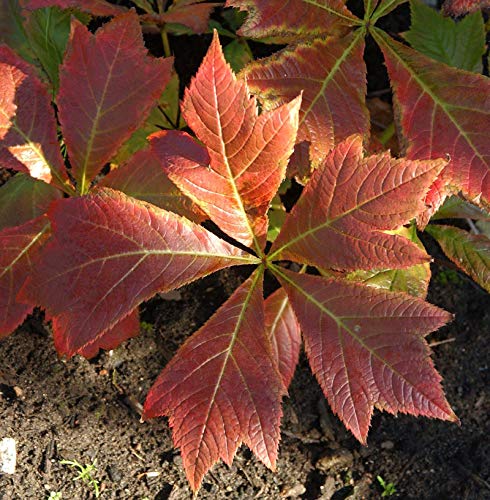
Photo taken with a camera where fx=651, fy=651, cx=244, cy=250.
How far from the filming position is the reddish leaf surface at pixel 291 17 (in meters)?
1.27

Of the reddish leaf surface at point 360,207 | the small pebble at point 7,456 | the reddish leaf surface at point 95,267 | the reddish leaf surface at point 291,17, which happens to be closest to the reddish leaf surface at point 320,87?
the reddish leaf surface at point 291,17

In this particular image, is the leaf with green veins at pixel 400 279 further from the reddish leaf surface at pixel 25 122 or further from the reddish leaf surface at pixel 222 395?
the reddish leaf surface at pixel 25 122

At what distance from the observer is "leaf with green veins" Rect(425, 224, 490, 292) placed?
58.5 inches

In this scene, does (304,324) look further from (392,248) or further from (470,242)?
(470,242)

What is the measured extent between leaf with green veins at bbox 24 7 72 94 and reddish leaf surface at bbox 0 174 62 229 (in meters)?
0.30

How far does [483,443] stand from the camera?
1.69 m

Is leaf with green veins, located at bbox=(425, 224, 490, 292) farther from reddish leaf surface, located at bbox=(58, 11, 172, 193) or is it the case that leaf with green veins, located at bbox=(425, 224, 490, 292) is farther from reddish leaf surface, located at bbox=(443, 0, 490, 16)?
reddish leaf surface, located at bbox=(58, 11, 172, 193)

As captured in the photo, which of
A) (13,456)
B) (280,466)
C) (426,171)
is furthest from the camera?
(280,466)

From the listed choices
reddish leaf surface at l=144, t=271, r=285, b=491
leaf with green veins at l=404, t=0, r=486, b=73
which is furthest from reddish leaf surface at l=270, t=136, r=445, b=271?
leaf with green veins at l=404, t=0, r=486, b=73

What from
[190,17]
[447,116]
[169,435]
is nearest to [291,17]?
[190,17]

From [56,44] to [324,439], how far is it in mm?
1169

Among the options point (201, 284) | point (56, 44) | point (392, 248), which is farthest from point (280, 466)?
point (56, 44)

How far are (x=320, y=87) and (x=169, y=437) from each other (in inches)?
35.2

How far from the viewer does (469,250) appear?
4.99ft
